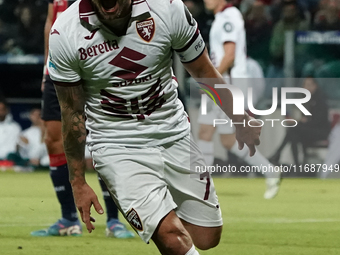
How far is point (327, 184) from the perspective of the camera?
35.1 ft

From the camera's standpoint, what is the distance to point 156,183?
12.6ft

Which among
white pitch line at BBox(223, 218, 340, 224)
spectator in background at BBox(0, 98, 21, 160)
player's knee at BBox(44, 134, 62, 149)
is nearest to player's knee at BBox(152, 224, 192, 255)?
player's knee at BBox(44, 134, 62, 149)

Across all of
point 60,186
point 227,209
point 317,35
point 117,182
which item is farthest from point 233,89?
point 317,35

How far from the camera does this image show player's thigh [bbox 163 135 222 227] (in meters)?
4.07

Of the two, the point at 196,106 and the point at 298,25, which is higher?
the point at 298,25

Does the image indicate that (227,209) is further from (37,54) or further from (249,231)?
(37,54)

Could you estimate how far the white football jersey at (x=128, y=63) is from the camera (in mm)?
3781

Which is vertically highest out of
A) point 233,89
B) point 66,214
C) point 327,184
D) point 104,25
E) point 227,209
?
point 104,25

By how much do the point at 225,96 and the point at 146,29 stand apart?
0.66 metres

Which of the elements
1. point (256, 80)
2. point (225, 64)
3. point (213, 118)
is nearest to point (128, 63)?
point (225, 64)

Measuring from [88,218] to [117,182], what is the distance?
25cm

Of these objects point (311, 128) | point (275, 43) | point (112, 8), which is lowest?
point (311, 128)

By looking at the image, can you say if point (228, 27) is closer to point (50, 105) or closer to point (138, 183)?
point (50, 105)

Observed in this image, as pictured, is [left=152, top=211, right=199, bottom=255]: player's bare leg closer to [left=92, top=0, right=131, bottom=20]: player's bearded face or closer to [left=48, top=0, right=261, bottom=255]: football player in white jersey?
[left=48, top=0, right=261, bottom=255]: football player in white jersey
